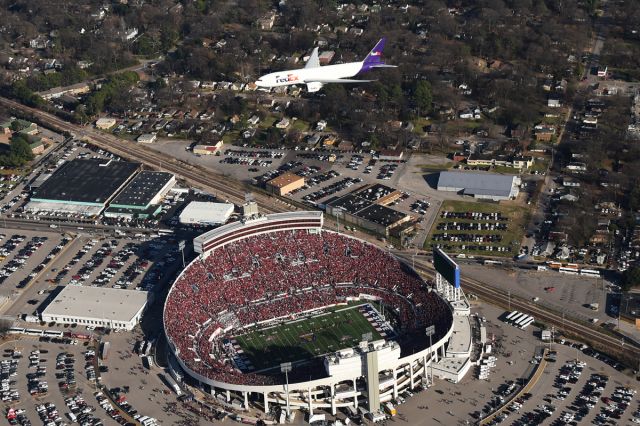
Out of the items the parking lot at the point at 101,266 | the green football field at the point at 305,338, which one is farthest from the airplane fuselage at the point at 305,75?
the green football field at the point at 305,338

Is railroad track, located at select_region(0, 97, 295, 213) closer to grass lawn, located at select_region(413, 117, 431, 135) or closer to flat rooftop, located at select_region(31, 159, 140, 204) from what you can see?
flat rooftop, located at select_region(31, 159, 140, 204)

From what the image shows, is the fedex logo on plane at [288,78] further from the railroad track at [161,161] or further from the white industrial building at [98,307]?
the white industrial building at [98,307]

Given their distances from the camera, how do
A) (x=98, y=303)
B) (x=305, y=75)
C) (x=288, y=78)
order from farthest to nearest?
(x=305, y=75), (x=288, y=78), (x=98, y=303)

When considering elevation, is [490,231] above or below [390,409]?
below

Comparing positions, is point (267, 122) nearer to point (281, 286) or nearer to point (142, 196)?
point (142, 196)

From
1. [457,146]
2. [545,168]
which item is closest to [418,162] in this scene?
[457,146]

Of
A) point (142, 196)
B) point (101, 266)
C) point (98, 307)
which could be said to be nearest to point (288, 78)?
point (142, 196)

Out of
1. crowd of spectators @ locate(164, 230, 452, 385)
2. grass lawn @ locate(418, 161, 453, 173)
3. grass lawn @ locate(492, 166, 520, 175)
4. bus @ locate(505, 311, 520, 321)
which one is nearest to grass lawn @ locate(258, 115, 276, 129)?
grass lawn @ locate(418, 161, 453, 173)
